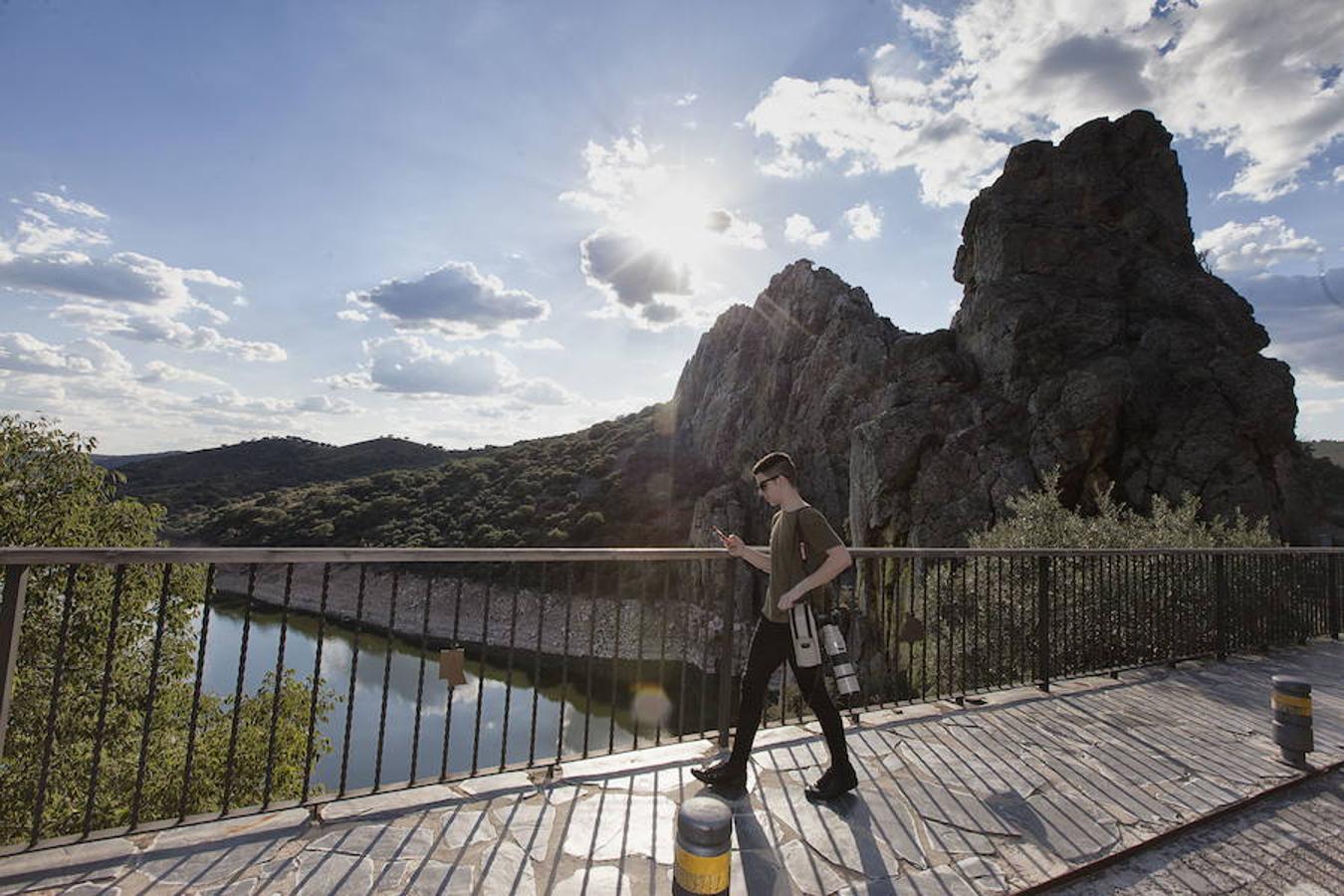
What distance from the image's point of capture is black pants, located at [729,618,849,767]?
12.6 feet

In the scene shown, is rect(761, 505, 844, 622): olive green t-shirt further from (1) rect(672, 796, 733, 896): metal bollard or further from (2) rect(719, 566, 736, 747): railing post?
(1) rect(672, 796, 733, 896): metal bollard

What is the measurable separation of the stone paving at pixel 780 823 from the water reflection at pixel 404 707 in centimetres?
2169

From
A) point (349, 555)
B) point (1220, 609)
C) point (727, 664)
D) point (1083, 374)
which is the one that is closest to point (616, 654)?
point (727, 664)

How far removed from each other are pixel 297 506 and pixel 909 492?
236 ft

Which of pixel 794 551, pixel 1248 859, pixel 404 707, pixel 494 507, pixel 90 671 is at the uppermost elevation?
pixel 794 551

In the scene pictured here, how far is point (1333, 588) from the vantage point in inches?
427

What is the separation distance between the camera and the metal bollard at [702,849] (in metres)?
2.20

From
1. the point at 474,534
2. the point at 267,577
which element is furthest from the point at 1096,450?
the point at 267,577

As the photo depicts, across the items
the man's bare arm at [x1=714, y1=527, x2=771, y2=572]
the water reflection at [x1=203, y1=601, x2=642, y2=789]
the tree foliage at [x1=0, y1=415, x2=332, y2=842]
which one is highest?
the man's bare arm at [x1=714, y1=527, x2=771, y2=572]

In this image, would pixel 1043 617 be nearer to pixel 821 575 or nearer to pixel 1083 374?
pixel 821 575

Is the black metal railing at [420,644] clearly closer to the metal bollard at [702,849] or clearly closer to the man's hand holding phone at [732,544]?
the man's hand holding phone at [732,544]

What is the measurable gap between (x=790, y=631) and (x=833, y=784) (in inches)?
37.2

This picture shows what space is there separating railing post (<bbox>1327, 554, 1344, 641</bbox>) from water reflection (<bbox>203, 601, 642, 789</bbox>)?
21.2 metres

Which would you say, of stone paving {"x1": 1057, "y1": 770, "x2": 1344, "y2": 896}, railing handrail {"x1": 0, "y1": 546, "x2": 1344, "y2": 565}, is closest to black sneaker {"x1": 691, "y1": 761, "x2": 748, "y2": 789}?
railing handrail {"x1": 0, "y1": 546, "x2": 1344, "y2": 565}
